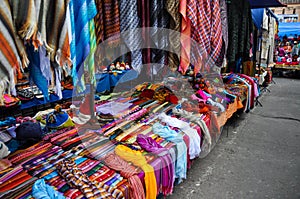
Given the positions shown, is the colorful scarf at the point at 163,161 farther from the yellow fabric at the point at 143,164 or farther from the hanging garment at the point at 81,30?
the hanging garment at the point at 81,30

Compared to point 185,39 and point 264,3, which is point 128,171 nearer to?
point 185,39

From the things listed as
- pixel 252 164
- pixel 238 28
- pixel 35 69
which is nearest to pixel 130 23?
pixel 35 69

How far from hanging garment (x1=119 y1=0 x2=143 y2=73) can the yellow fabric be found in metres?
0.81

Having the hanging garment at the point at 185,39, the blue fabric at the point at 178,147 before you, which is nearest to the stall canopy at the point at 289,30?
the hanging garment at the point at 185,39

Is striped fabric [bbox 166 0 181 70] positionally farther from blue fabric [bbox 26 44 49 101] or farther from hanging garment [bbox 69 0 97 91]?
blue fabric [bbox 26 44 49 101]

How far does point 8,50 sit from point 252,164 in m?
3.01

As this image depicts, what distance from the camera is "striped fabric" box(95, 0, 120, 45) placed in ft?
5.80

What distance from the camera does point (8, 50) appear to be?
3.26 ft

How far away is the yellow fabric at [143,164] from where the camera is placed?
69.0 inches

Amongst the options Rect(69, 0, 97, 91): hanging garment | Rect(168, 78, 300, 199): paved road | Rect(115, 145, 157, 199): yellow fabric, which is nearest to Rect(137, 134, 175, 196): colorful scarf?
Rect(115, 145, 157, 199): yellow fabric

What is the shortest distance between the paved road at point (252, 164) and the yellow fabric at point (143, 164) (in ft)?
2.47

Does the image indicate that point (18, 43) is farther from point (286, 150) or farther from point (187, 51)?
point (286, 150)

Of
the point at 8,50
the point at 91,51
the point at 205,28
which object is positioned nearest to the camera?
the point at 8,50

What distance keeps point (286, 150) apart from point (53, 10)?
11.8 feet
